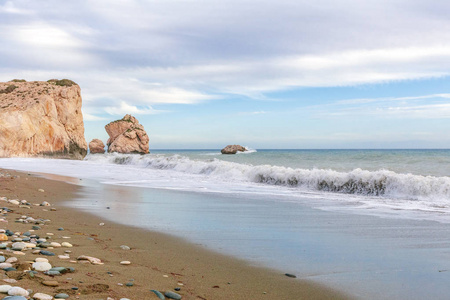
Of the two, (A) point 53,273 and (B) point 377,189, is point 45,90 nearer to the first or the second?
(B) point 377,189

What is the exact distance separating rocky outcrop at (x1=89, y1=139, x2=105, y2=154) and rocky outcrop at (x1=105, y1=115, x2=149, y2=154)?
4.44 m

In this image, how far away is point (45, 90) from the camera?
155 feet

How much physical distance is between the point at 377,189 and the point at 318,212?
631cm

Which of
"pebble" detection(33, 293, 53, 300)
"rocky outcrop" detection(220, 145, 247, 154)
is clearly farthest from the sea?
"rocky outcrop" detection(220, 145, 247, 154)

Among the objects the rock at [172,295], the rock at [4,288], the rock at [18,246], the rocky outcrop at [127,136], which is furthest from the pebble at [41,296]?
the rocky outcrop at [127,136]

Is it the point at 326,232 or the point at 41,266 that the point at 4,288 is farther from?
the point at 326,232

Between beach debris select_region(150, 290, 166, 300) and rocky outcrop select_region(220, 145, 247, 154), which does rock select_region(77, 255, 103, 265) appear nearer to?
beach debris select_region(150, 290, 166, 300)

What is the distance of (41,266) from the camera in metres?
3.25

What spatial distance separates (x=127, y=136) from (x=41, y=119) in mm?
26198

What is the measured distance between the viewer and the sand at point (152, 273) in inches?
119

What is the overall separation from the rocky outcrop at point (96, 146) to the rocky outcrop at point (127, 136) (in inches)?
175

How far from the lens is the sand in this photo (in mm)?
3021

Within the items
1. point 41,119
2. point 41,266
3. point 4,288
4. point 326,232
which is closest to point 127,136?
point 41,119

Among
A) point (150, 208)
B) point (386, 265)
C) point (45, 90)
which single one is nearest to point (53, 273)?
point (386, 265)
